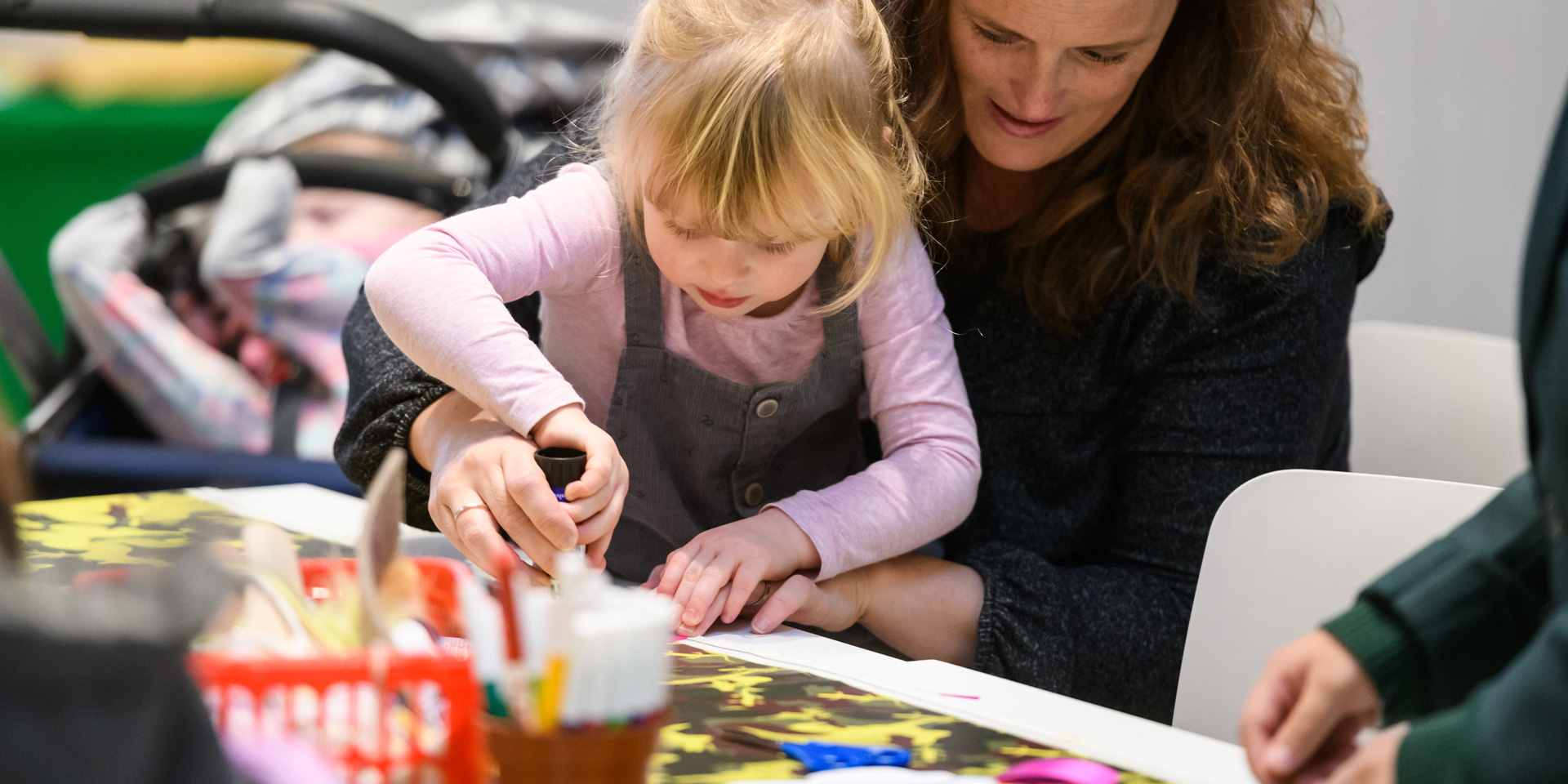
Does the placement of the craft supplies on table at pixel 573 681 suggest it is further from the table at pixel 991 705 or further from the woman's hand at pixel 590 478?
the woman's hand at pixel 590 478

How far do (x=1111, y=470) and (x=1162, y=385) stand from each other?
0.10 metres

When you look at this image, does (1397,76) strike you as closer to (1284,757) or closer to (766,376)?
(766,376)

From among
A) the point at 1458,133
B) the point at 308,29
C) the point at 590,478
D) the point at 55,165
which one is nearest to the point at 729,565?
the point at 590,478

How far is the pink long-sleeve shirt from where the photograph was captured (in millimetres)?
834

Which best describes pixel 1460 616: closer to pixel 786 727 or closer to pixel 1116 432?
pixel 786 727

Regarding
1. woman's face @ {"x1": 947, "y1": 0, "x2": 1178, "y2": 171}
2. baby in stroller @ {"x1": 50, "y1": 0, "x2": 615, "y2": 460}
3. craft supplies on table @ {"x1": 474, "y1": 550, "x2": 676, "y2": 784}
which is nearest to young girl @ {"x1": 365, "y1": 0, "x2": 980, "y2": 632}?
woman's face @ {"x1": 947, "y1": 0, "x2": 1178, "y2": 171}

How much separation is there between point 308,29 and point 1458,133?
1.80m

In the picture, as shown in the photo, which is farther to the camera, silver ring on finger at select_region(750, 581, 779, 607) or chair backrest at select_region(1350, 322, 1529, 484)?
chair backrest at select_region(1350, 322, 1529, 484)

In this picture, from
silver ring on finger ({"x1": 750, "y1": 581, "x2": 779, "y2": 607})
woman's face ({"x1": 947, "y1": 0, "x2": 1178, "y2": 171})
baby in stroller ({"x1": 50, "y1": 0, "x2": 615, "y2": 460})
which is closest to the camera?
silver ring on finger ({"x1": 750, "y1": 581, "x2": 779, "y2": 607})

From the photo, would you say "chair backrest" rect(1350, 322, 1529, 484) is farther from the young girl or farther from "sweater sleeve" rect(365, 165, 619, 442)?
"sweater sleeve" rect(365, 165, 619, 442)

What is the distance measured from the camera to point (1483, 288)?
2201 mm

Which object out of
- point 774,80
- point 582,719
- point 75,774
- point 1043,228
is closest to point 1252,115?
point 1043,228

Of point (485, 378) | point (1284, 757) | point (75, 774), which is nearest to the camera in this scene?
point (75, 774)

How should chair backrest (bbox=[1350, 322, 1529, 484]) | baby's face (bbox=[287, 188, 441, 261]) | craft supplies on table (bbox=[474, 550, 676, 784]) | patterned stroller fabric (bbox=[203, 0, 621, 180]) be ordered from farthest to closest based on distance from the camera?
patterned stroller fabric (bbox=[203, 0, 621, 180]) → baby's face (bbox=[287, 188, 441, 261]) → chair backrest (bbox=[1350, 322, 1529, 484]) → craft supplies on table (bbox=[474, 550, 676, 784])
